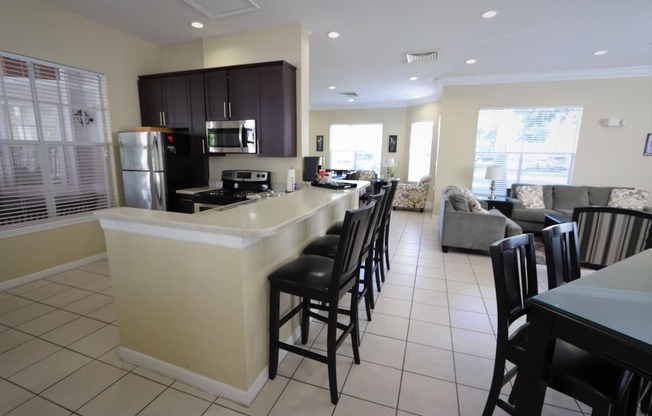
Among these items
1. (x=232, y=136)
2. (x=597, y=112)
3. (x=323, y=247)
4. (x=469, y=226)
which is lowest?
(x=469, y=226)

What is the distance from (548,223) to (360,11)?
3900 millimetres

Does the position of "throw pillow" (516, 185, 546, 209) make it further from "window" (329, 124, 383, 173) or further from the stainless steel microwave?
the stainless steel microwave

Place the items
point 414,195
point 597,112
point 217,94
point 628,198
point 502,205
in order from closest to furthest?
point 217,94 → point 628,198 → point 597,112 → point 502,205 → point 414,195

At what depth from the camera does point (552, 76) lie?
517 cm

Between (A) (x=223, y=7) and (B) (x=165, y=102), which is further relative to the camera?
(B) (x=165, y=102)

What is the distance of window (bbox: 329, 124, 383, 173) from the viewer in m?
9.00

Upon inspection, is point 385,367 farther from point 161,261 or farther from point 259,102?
point 259,102

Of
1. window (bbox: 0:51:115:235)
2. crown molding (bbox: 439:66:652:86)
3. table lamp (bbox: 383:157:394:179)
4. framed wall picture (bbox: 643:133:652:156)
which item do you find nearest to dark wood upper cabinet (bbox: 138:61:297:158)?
window (bbox: 0:51:115:235)

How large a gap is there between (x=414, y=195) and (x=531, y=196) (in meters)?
2.36

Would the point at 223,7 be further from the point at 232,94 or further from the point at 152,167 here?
the point at 152,167

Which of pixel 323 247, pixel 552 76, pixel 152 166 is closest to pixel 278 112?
pixel 152 166

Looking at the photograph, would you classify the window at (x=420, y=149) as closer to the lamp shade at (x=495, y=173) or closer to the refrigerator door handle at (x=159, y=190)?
the lamp shade at (x=495, y=173)

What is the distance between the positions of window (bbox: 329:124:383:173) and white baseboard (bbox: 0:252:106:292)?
278 inches

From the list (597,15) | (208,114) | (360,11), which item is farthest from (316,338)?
(597,15)
